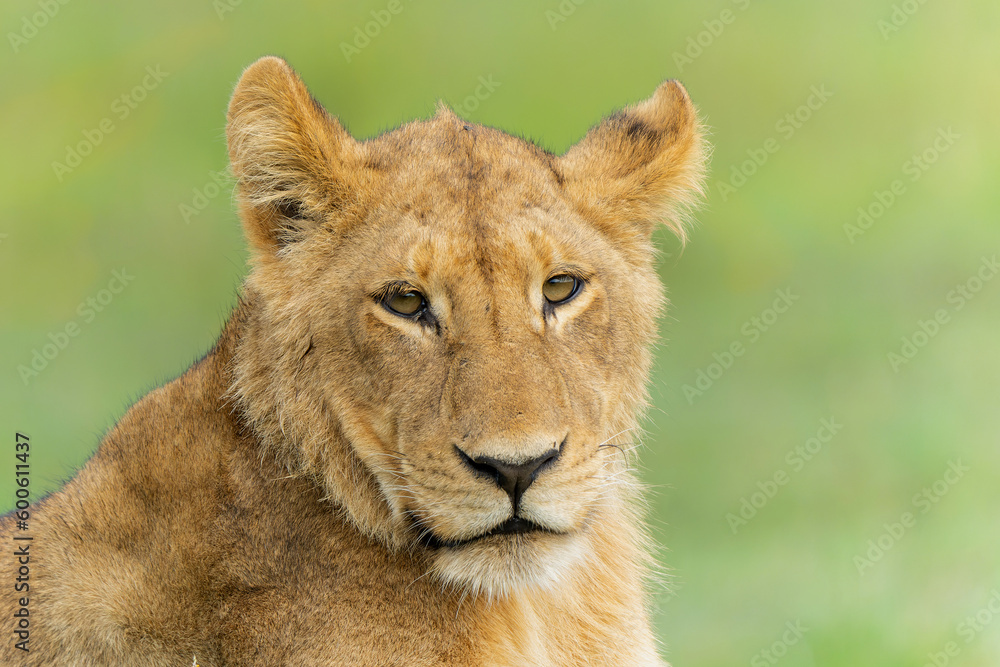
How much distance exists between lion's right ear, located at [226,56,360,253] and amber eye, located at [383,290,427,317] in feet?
1.77

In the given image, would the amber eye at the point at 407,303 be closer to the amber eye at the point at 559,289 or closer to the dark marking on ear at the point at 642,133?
the amber eye at the point at 559,289

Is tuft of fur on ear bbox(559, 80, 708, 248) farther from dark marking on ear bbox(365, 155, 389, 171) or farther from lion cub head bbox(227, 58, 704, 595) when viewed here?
dark marking on ear bbox(365, 155, 389, 171)

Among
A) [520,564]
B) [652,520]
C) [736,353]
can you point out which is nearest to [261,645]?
[520,564]

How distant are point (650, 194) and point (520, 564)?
1863mm

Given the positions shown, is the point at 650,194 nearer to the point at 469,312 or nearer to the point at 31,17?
the point at 469,312

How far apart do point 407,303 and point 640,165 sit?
137 centimetres

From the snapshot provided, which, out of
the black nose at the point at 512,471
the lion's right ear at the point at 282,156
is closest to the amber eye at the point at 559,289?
the black nose at the point at 512,471

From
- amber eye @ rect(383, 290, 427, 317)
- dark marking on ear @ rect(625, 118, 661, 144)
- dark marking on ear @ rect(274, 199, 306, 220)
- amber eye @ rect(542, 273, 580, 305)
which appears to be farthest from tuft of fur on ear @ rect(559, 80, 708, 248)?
dark marking on ear @ rect(274, 199, 306, 220)

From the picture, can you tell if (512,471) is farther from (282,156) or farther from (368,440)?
(282,156)

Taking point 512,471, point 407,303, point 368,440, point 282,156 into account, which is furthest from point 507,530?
point 282,156

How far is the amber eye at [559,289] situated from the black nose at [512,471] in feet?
2.44

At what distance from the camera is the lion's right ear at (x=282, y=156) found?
4293 mm

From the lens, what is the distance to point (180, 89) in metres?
17.5

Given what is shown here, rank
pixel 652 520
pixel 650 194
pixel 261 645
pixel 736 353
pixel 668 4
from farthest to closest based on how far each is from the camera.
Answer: pixel 668 4
pixel 736 353
pixel 652 520
pixel 650 194
pixel 261 645
